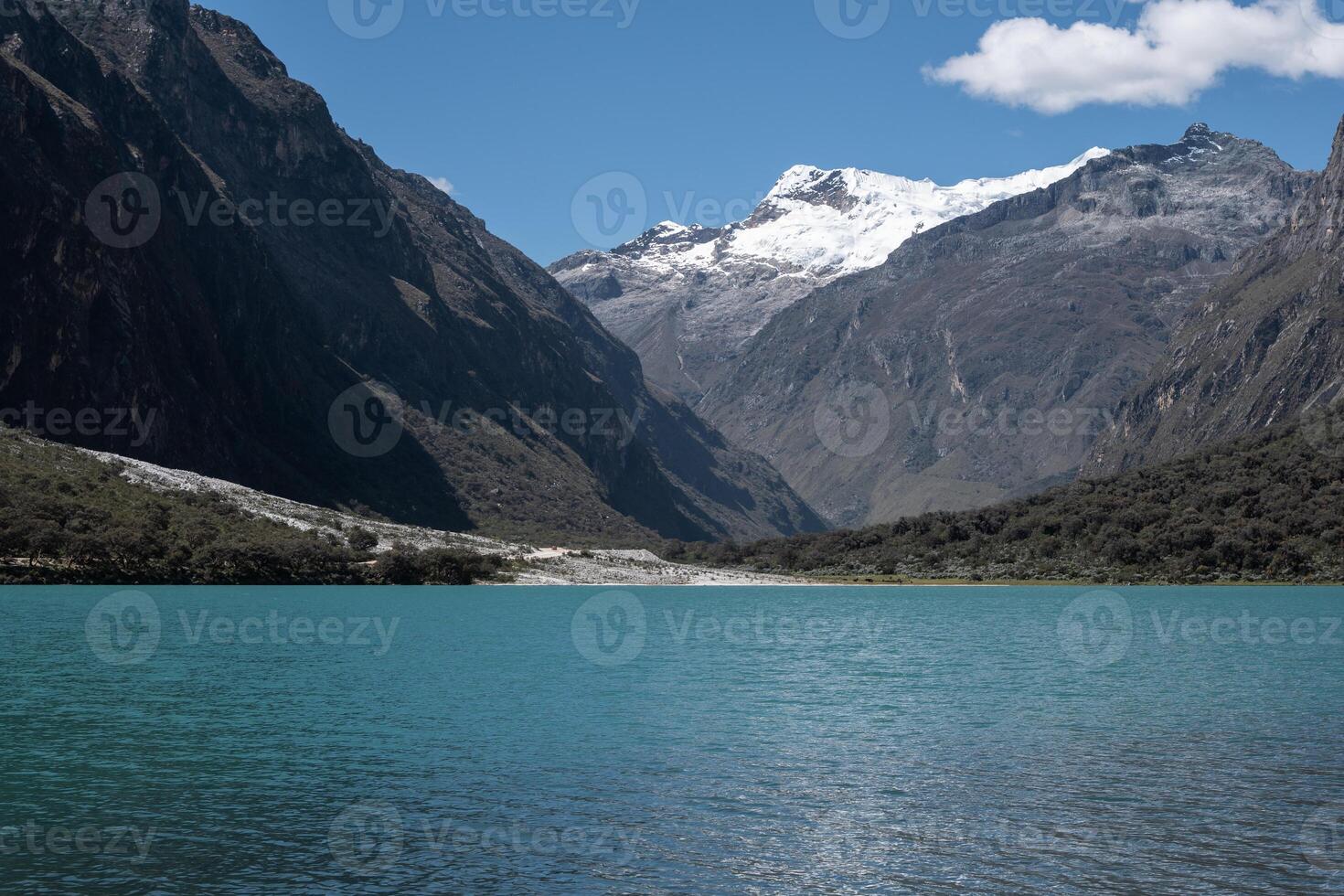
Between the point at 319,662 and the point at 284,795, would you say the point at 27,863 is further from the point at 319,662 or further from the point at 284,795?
the point at 319,662

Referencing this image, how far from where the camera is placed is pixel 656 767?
45375mm

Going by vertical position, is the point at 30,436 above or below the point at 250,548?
above

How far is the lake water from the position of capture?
32.6 metres

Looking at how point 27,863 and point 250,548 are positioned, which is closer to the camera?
point 27,863

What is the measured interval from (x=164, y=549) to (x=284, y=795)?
5077 inches

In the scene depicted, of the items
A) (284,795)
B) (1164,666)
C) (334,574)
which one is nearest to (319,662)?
(284,795)

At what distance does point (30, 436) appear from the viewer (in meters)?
182

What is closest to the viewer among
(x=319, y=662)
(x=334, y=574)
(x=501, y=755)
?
(x=501, y=755)

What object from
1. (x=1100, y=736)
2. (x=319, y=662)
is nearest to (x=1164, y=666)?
(x=1100, y=736)

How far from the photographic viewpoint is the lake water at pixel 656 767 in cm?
3259

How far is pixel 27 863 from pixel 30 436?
6612 inches

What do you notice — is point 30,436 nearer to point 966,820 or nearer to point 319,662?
point 319,662

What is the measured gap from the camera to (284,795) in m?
40.0

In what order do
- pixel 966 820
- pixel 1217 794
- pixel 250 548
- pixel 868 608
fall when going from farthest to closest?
1. pixel 250 548
2. pixel 868 608
3. pixel 1217 794
4. pixel 966 820
